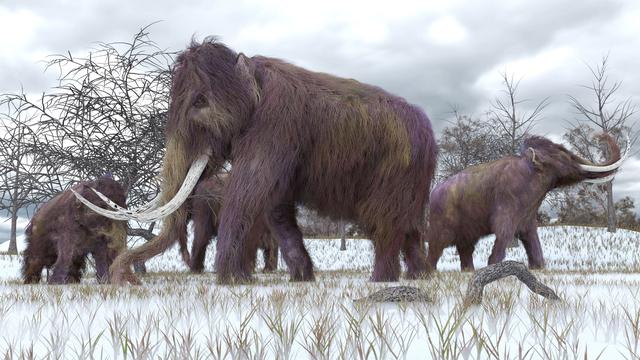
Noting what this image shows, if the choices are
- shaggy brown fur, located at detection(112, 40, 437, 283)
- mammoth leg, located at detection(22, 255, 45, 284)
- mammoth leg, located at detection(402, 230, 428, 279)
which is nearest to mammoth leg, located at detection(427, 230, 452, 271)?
mammoth leg, located at detection(402, 230, 428, 279)

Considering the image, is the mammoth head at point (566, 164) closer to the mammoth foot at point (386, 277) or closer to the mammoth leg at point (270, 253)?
the mammoth foot at point (386, 277)

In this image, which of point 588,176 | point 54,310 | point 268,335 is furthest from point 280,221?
point 588,176

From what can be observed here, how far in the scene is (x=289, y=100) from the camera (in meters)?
3.99

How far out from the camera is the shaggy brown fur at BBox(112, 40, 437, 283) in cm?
385

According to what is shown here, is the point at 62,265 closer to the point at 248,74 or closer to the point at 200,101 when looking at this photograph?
the point at 200,101

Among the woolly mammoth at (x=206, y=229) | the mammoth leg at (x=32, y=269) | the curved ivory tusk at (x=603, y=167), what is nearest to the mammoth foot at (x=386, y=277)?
the woolly mammoth at (x=206, y=229)

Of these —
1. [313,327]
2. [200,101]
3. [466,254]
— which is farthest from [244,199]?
[466,254]

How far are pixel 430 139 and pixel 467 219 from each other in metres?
2.38

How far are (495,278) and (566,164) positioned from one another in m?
4.24

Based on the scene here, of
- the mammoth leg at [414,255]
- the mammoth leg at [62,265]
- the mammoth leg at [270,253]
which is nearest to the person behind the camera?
the mammoth leg at [62,265]

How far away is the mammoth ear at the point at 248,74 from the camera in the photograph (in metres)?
4.00

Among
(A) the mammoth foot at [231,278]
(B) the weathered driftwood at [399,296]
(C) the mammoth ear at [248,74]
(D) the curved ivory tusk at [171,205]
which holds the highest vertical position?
(C) the mammoth ear at [248,74]

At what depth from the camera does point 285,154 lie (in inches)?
154

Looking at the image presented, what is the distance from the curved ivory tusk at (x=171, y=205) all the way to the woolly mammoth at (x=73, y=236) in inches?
27.7
